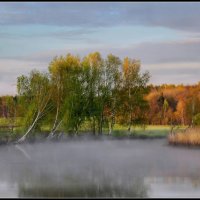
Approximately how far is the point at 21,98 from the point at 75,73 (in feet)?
17.4

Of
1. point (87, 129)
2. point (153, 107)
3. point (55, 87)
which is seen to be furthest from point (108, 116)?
point (153, 107)

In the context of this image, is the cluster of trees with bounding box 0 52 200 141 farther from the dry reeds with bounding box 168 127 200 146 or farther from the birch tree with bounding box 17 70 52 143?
the dry reeds with bounding box 168 127 200 146

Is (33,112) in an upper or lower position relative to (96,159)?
upper

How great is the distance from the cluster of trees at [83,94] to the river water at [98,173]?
20.6 feet

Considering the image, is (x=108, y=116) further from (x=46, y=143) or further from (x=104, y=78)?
(x=46, y=143)

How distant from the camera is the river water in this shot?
47.6 feet

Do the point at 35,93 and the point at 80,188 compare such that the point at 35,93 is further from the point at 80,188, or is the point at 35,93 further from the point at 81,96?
the point at 80,188

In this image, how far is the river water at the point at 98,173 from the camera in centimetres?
1452

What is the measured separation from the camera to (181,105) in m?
68.4

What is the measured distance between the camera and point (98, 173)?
61.5 ft

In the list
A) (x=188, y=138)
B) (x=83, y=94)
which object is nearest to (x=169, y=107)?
(x=83, y=94)

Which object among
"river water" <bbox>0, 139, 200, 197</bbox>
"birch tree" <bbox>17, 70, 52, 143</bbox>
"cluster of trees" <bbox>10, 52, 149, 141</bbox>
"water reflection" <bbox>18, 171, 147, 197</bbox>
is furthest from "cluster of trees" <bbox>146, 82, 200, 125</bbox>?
"water reflection" <bbox>18, 171, 147, 197</bbox>

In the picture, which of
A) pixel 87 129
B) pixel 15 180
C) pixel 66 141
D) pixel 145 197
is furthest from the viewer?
pixel 87 129

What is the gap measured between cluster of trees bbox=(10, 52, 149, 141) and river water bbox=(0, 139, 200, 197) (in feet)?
20.6
